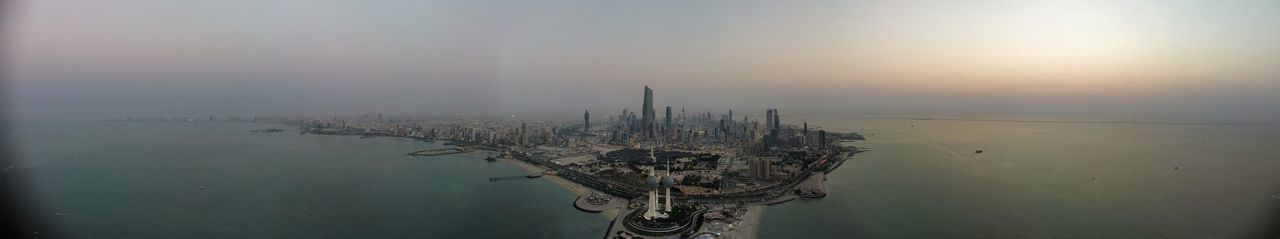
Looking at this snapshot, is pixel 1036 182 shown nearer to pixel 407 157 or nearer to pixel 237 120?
pixel 407 157

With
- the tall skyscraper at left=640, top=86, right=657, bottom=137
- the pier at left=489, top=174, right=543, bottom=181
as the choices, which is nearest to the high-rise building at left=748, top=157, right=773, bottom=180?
the pier at left=489, top=174, right=543, bottom=181

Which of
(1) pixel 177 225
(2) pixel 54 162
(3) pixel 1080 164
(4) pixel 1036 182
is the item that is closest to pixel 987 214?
(4) pixel 1036 182

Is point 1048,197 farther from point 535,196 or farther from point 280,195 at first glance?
point 280,195

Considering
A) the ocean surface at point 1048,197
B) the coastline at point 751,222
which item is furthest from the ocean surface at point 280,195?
the ocean surface at point 1048,197

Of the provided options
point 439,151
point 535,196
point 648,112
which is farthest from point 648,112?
point 535,196

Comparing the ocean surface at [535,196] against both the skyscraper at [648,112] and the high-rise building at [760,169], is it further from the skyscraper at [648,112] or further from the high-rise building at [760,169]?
the skyscraper at [648,112]

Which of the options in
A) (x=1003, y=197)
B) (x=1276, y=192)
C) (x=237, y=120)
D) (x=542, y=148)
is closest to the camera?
(x=1276, y=192)

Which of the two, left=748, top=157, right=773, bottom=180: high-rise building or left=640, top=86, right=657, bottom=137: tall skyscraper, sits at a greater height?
left=640, top=86, right=657, bottom=137: tall skyscraper

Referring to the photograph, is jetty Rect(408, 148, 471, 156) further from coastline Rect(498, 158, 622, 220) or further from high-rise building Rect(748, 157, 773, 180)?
high-rise building Rect(748, 157, 773, 180)
